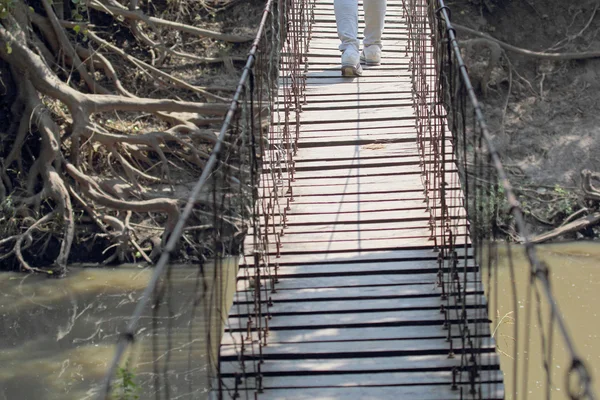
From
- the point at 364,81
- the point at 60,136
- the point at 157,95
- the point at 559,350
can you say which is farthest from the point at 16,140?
the point at 559,350

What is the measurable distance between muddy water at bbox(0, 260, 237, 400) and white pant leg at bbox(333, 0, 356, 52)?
1579 mm

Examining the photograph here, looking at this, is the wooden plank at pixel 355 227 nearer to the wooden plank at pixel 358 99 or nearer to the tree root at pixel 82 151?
the wooden plank at pixel 358 99

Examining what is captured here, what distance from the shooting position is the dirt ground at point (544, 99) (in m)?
9.57

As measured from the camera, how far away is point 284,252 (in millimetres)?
3834

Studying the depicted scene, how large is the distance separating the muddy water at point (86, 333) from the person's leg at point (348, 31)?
1.49m

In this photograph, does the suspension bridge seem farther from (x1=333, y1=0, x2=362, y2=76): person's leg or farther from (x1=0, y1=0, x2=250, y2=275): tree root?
(x1=0, y1=0, x2=250, y2=275): tree root

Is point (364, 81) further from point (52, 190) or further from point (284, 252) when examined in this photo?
point (52, 190)

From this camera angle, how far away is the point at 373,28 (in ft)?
17.9

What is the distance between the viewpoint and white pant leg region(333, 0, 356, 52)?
17.3ft

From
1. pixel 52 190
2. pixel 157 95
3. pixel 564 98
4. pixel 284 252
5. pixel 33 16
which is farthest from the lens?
pixel 564 98

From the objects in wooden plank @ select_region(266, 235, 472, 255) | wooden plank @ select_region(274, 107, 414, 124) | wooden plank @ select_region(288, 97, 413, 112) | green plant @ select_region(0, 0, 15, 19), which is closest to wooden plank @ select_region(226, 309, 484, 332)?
wooden plank @ select_region(266, 235, 472, 255)

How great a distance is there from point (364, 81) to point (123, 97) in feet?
12.0

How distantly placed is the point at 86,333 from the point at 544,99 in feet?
19.6

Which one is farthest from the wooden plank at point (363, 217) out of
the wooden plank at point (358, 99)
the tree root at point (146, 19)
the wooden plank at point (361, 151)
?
the tree root at point (146, 19)
